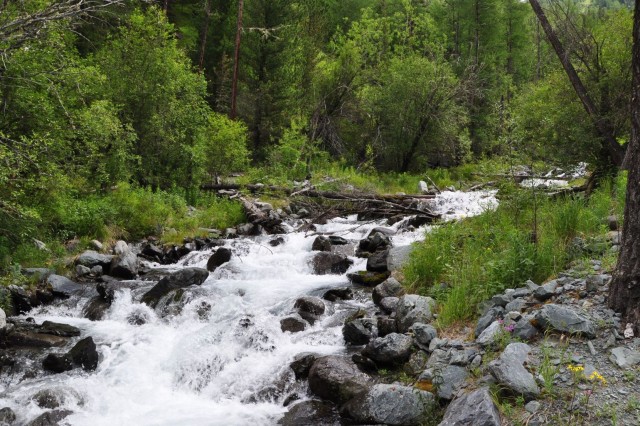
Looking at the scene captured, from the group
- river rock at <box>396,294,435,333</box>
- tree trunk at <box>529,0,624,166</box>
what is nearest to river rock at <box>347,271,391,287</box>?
river rock at <box>396,294,435,333</box>

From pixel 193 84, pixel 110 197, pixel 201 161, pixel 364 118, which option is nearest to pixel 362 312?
pixel 110 197

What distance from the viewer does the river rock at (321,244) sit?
12844 mm

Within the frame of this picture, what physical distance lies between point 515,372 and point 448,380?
34.8 inches

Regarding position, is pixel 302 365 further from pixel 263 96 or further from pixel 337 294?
pixel 263 96

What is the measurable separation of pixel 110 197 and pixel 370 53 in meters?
17.5

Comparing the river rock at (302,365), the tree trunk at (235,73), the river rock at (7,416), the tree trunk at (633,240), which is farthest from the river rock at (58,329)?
the tree trunk at (235,73)

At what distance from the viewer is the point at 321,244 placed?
1288 cm

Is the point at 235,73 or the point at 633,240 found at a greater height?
the point at 235,73

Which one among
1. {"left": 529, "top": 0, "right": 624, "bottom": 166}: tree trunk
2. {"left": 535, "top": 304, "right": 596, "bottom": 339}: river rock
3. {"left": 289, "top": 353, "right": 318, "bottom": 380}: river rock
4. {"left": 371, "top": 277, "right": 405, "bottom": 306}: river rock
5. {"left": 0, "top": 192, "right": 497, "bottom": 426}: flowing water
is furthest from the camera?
{"left": 529, "top": 0, "right": 624, "bottom": 166}: tree trunk

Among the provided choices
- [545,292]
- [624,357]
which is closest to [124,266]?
[545,292]

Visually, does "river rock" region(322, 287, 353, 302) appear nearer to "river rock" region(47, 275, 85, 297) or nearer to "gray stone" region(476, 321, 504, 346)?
"gray stone" region(476, 321, 504, 346)

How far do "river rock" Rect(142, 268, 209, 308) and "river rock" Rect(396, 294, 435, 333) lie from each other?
477cm

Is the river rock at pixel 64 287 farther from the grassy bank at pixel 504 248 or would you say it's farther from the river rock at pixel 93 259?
the grassy bank at pixel 504 248

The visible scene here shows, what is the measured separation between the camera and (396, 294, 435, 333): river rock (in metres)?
7.13
